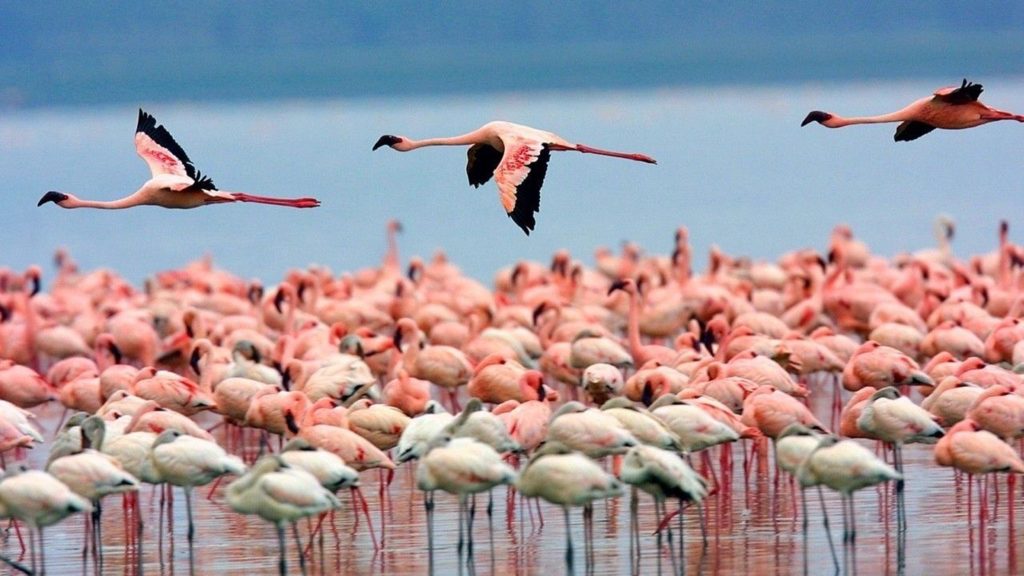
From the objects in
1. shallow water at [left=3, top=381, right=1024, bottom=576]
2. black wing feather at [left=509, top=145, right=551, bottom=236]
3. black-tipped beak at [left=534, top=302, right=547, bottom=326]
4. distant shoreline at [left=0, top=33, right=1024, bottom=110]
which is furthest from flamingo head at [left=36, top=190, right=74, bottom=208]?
distant shoreline at [left=0, top=33, right=1024, bottom=110]

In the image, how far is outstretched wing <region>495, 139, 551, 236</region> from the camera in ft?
34.2

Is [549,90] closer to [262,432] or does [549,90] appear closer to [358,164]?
[358,164]

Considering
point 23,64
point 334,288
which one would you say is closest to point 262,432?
point 334,288

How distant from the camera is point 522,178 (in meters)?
10.8

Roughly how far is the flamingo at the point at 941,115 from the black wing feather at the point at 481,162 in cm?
199

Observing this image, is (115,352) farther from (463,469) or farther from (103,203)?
(463,469)

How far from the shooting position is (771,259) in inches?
1195

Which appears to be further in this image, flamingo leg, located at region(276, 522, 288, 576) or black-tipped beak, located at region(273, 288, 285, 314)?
black-tipped beak, located at region(273, 288, 285, 314)

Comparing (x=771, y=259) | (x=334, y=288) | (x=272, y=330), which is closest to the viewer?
(x=272, y=330)

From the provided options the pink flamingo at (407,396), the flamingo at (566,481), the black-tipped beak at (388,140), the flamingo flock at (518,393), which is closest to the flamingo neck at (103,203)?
the flamingo flock at (518,393)

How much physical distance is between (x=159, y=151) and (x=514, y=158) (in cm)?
301

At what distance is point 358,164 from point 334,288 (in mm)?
52175

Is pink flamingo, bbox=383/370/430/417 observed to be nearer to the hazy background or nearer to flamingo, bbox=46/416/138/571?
flamingo, bbox=46/416/138/571

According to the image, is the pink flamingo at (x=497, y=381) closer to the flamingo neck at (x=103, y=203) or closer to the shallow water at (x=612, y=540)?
the shallow water at (x=612, y=540)
